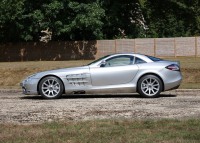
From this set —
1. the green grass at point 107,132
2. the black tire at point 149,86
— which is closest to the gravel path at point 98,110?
the green grass at point 107,132

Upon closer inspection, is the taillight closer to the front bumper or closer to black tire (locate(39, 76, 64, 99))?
black tire (locate(39, 76, 64, 99))

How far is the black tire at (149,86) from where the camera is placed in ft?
49.0

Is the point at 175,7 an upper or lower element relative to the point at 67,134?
upper

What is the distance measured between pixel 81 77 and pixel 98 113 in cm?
424

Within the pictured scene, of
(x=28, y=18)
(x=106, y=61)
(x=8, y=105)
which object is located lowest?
(x=8, y=105)

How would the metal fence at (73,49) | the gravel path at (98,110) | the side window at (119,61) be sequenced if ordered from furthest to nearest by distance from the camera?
the metal fence at (73,49)
the side window at (119,61)
the gravel path at (98,110)

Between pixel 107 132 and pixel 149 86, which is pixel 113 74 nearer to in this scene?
pixel 149 86

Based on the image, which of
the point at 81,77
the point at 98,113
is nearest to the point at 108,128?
the point at 98,113

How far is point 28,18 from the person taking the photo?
42.7m

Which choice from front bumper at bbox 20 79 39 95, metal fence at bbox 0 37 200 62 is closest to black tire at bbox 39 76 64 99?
front bumper at bbox 20 79 39 95

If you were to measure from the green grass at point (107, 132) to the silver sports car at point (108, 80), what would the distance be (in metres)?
5.68

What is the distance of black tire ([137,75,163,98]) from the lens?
1493cm

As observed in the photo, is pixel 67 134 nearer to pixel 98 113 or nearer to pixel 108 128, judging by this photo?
pixel 108 128

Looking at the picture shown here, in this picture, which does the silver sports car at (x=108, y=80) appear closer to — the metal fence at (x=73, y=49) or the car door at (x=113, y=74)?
the car door at (x=113, y=74)
